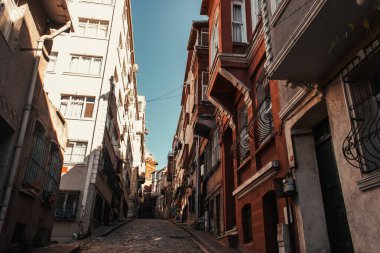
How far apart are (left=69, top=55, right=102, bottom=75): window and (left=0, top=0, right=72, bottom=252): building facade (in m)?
10.6

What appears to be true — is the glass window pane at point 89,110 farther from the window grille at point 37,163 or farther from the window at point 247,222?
the window at point 247,222

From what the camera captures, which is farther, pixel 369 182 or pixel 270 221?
pixel 270 221

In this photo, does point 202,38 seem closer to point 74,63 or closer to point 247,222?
point 74,63

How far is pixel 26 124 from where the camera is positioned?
337 inches

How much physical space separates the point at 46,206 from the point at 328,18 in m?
9.92

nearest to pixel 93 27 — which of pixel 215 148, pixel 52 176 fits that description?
pixel 215 148

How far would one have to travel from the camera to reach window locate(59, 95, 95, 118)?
20406 mm

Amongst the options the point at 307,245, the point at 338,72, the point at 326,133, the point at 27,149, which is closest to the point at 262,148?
the point at 326,133

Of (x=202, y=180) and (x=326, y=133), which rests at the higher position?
(x=202, y=180)

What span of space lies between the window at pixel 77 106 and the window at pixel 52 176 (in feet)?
27.5

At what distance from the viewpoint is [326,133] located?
7.35 m

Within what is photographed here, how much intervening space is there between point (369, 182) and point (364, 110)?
3.89ft

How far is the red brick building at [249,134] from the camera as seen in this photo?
8.63 meters

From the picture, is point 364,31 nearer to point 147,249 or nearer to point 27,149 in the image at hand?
point 27,149
